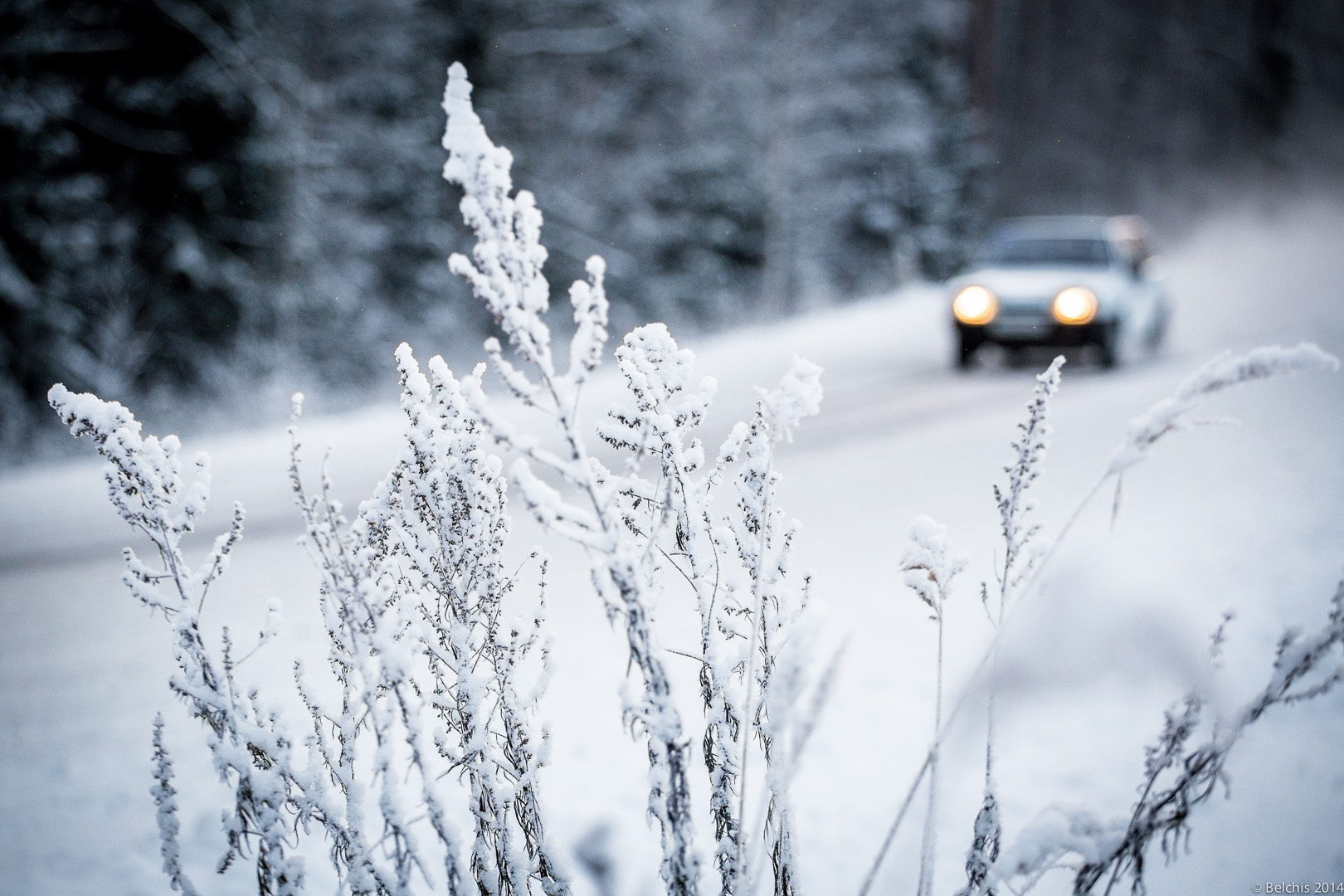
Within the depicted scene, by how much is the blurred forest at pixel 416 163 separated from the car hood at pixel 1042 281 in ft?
24.3

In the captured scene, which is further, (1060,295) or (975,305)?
(975,305)

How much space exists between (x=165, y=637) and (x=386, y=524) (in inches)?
130

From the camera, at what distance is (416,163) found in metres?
14.8

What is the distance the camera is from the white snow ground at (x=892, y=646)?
245cm

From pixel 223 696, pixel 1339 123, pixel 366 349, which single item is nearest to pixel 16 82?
pixel 366 349

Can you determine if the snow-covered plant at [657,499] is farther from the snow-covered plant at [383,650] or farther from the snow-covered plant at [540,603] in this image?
the snow-covered plant at [383,650]

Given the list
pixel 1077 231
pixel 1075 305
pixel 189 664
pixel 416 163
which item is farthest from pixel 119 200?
pixel 1077 231

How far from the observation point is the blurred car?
9977 mm

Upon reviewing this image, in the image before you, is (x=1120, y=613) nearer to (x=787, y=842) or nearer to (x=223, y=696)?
(x=787, y=842)

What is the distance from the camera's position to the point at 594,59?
15805 millimetres

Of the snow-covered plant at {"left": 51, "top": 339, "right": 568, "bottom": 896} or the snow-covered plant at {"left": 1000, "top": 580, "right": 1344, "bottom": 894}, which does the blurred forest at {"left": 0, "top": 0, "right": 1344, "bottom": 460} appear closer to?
the snow-covered plant at {"left": 51, "top": 339, "right": 568, "bottom": 896}

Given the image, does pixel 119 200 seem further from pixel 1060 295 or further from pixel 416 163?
pixel 1060 295

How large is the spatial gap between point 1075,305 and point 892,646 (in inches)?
298

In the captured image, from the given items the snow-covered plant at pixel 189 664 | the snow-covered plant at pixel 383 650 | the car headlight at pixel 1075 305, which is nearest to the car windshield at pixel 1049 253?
the car headlight at pixel 1075 305
